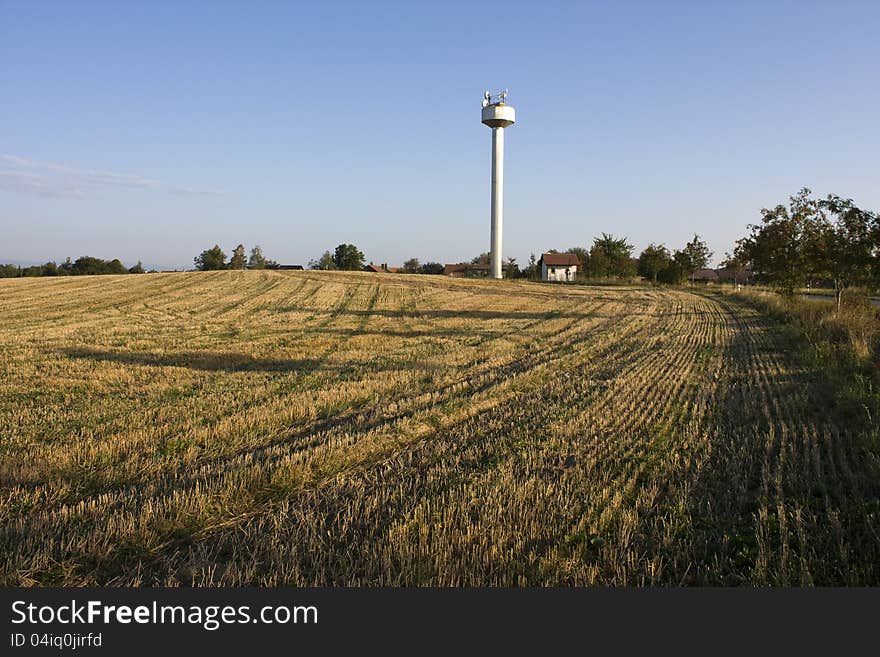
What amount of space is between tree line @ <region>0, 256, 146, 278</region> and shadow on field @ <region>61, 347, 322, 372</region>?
61.8 metres

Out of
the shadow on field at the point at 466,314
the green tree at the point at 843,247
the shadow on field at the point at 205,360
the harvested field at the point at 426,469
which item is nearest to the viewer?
the harvested field at the point at 426,469

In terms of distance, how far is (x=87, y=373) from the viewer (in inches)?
458

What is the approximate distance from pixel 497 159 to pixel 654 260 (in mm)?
24802

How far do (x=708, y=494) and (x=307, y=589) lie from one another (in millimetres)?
4606

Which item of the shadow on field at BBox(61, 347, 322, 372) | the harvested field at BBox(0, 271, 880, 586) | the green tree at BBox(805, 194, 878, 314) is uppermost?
the green tree at BBox(805, 194, 878, 314)

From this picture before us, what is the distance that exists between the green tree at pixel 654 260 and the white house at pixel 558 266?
710 inches

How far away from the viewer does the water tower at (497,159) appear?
69.2 m

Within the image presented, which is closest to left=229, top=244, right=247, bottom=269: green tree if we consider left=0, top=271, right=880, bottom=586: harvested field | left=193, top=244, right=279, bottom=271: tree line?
left=193, top=244, right=279, bottom=271: tree line

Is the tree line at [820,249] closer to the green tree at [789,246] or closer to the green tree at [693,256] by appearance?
the green tree at [789,246]

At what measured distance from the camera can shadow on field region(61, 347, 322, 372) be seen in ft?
42.4

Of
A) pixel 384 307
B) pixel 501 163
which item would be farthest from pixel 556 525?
pixel 501 163

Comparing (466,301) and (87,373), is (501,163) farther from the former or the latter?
(87,373)

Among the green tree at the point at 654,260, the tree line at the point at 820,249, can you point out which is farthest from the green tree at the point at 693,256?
the tree line at the point at 820,249

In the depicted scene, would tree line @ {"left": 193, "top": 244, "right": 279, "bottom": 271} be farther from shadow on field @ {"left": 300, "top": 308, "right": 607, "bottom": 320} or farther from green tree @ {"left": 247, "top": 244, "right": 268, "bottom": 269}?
shadow on field @ {"left": 300, "top": 308, "right": 607, "bottom": 320}
